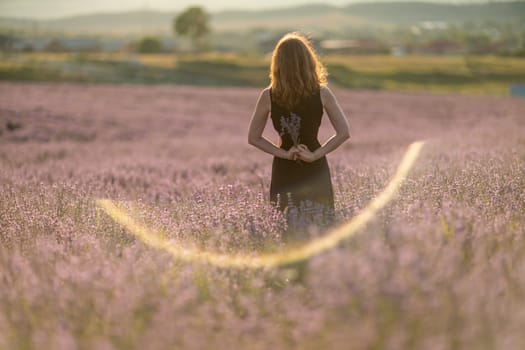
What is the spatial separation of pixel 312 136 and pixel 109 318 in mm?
2454

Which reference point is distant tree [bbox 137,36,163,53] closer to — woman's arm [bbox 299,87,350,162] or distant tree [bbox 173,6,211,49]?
distant tree [bbox 173,6,211,49]

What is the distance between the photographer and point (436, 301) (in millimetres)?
1882

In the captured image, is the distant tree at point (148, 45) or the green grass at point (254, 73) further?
the distant tree at point (148, 45)

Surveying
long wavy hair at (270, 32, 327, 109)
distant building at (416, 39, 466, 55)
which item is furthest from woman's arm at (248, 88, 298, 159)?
distant building at (416, 39, 466, 55)

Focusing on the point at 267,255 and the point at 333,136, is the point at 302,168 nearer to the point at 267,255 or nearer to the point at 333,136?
the point at 333,136

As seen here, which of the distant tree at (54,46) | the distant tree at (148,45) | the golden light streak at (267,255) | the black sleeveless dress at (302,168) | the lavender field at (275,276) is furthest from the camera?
the distant tree at (54,46)

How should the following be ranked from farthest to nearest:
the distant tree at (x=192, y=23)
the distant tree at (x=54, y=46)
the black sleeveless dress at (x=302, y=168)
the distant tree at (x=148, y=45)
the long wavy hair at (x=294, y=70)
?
the distant tree at (x=54, y=46) → the distant tree at (x=192, y=23) → the distant tree at (x=148, y=45) → the black sleeveless dress at (x=302, y=168) → the long wavy hair at (x=294, y=70)

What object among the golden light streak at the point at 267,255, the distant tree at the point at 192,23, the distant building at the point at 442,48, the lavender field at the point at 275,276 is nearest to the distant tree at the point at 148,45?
the distant tree at the point at 192,23

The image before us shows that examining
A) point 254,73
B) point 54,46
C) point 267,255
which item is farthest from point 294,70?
point 54,46

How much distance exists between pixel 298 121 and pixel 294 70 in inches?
14.5

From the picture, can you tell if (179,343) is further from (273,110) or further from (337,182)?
(337,182)

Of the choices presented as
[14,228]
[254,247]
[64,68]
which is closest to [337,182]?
[254,247]

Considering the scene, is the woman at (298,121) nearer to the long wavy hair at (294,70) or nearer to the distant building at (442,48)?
the long wavy hair at (294,70)

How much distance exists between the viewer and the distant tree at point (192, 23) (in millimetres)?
93812
